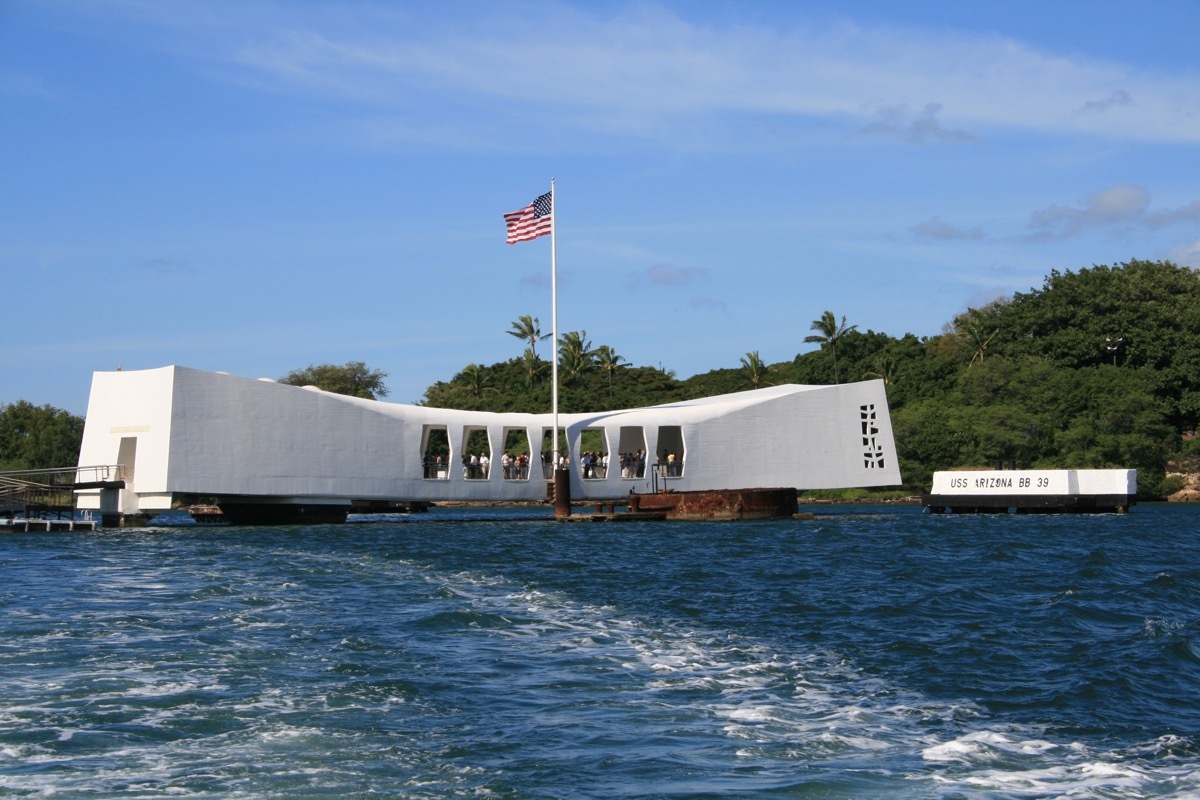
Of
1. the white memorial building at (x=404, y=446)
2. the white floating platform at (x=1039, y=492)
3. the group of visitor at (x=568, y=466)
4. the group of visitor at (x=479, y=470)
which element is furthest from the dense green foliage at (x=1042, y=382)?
the group of visitor at (x=479, y=470)

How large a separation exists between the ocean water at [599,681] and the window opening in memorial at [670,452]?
19.8 m

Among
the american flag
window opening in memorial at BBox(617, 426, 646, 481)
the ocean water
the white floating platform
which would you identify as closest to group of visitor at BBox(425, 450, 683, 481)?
window opening in memorial at BBox(617, 426, 646, 481)

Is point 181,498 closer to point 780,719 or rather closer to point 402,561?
point 402,561

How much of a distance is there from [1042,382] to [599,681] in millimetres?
56447

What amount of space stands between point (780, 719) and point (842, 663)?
2.54 metres

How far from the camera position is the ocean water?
7738 millimetres

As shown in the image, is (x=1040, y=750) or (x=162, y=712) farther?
(x=162, y=712)

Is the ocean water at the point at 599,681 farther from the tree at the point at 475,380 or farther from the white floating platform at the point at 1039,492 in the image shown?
Answer: the tree at the point at 475,380

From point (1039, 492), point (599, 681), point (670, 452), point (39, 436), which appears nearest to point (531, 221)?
point (670, 452)

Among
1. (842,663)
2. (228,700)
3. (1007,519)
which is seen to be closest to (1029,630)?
(842,663)

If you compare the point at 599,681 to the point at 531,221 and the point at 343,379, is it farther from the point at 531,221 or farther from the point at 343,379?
the point at 343,379

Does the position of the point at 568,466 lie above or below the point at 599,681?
above

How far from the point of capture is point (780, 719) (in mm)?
9242

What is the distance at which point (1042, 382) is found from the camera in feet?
206
